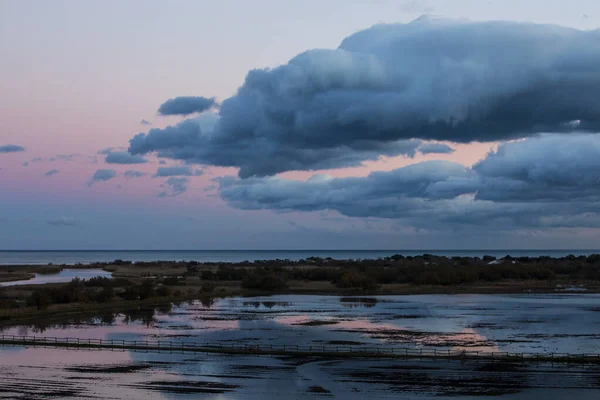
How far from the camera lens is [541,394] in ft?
121

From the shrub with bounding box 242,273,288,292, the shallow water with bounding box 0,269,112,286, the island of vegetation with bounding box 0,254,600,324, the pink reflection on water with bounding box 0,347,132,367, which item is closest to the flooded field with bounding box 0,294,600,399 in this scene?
the pink reflection on water with bounding box 0,347,132,367

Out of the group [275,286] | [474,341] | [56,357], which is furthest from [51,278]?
[474,341]

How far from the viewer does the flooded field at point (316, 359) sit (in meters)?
37.9

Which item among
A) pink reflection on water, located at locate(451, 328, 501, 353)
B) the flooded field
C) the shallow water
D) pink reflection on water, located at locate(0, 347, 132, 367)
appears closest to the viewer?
the flooded field

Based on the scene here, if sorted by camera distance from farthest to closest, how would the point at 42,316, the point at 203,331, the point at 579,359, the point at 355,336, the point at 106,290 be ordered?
the point at 106,290
the point at 42,316
the point at 203,331
the point at 355,336
the point at 579,359

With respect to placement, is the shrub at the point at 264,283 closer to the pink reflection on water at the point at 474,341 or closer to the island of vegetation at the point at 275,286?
the island of vegetation at the point at 275,286

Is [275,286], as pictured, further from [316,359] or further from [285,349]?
[316,359]

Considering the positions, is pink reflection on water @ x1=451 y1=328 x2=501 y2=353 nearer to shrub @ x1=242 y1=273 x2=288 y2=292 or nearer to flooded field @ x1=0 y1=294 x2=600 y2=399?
flooded field @ x1=0 y1=294 x2=600 y2=399

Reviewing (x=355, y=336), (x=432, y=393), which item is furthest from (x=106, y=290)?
(x=432, y=393)

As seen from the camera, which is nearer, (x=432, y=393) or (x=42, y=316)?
(x=432, y=393)

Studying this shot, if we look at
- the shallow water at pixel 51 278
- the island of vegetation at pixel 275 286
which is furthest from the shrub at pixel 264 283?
the shallow water at pixel 51 278

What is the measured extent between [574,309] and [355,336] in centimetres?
3701

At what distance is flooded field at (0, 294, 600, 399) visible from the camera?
37.9 meters

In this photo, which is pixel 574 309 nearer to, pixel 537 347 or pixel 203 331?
pixel 537 347
